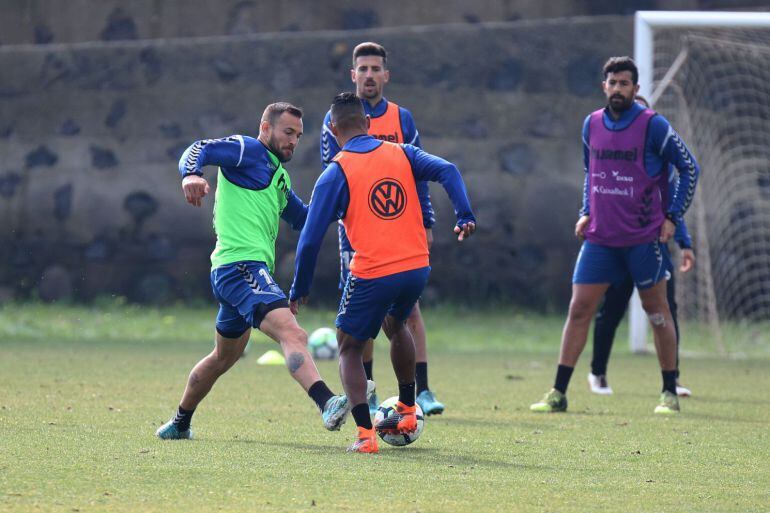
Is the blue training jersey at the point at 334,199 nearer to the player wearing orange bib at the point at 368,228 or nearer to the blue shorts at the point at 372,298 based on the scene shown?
the player wearing orange bib at the point at 368,228

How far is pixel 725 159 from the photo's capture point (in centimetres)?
1391

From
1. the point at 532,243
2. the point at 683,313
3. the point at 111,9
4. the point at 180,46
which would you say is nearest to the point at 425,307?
the point at 532,243

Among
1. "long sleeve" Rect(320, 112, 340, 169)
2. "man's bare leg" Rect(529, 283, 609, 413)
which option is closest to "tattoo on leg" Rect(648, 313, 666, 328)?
"man's bare leg" Rect(529, 283, 609, 413)

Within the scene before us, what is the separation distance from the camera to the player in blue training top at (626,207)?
26.1 feet

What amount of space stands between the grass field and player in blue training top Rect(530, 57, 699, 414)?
21.2 inches

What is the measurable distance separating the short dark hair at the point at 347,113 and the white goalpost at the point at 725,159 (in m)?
7.66

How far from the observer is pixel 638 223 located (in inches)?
317

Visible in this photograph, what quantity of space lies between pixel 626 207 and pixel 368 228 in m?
2.63

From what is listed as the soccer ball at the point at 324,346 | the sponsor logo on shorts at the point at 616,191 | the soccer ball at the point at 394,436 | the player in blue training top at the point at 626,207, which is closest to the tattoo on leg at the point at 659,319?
the player in blue training top at the point at 626,207

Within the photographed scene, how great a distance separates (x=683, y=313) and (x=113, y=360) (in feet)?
19.4

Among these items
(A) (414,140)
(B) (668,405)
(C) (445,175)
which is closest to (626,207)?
(B) (668,405)

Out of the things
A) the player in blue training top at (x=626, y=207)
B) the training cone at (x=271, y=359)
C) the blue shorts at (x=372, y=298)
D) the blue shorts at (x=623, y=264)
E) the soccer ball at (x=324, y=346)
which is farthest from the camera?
the soccer ball at (x=324, y=346)

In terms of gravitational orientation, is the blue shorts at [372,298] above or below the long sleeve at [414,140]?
below

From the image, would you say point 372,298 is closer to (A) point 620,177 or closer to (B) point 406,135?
(B) point 406,135
